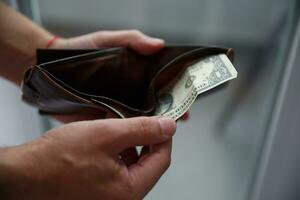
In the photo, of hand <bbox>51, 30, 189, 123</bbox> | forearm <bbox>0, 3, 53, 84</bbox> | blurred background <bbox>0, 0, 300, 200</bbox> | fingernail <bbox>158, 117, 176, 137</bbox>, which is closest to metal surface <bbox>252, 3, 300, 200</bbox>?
blurred background <bbox>0, 0, 300, 200</bbox>

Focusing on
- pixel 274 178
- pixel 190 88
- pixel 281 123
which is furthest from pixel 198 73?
pixel 274 178

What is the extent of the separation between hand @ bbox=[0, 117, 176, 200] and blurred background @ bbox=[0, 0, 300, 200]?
376mm

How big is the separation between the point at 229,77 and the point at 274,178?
1.30ft

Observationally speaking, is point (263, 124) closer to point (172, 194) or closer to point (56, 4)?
point (172, 194)

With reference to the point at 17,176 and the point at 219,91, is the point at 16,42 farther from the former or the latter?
the point at 219,91

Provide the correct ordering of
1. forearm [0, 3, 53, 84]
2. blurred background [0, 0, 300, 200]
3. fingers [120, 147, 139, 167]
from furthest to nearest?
blurred background [0, 0, 300, 200], forearm [0, 3, 53, 84], fingers [120, 147, 139, 167]

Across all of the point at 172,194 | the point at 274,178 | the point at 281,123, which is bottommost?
the point at 172,194

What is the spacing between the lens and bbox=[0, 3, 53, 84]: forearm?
64 centimetres

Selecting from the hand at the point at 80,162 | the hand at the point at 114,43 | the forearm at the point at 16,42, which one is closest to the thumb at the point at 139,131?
the hand at the point at 80,162

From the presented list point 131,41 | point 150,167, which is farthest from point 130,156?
point 131,41

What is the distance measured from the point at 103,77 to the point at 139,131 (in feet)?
0.51

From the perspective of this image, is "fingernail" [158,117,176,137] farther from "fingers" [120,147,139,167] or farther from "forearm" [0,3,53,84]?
"forearm" [0,3,53,84]

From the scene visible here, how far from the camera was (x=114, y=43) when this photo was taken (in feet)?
2.05

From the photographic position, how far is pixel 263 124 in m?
0.81
